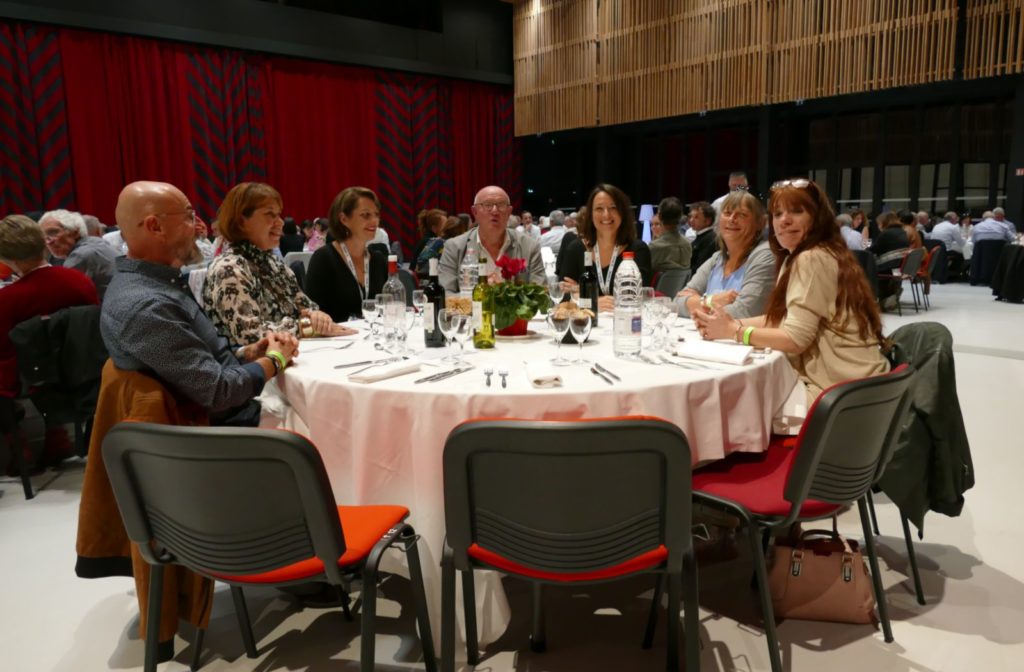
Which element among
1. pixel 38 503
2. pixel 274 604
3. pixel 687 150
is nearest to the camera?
pixel 274 604

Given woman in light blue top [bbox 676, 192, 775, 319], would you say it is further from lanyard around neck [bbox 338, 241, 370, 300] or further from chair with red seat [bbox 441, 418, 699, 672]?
lanyard around neck [bbox 338, 241, 370, 300]

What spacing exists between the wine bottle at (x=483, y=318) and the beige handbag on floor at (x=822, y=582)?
4.18 ft

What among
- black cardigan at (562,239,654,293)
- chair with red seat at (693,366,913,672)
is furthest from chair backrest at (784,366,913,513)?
black cardigan at (562,239,654,293)

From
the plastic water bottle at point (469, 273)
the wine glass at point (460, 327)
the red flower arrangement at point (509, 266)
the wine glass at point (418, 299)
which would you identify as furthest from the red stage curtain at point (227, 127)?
the wine glass at point (460, 327)

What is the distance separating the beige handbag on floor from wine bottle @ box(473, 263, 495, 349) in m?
1.27

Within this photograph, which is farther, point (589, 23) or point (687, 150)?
point (687, 150)

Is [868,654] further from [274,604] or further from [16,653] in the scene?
[16,653]

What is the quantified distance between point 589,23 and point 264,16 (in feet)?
19.8

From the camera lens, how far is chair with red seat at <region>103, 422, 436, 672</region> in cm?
157

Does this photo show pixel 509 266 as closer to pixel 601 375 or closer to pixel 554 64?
pixel 601 375

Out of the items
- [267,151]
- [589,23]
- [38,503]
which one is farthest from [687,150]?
[38,503]

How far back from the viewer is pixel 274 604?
9.02ft

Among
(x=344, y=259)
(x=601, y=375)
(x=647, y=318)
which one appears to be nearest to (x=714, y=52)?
(x=344, y=259)

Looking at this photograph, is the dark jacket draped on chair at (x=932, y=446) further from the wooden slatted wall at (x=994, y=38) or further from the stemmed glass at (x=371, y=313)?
the wooden slatted wall at (x=994, y=38)
